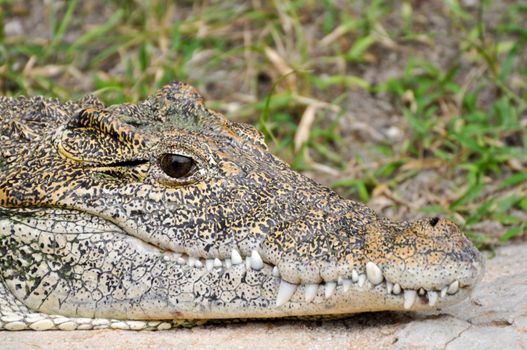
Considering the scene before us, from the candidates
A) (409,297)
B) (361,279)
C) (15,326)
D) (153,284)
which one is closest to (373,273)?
(361,279)

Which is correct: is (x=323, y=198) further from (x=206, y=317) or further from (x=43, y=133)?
(x=43, y=133)

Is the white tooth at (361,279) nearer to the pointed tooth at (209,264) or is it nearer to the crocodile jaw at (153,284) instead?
the crocodile jaw at (153,284)

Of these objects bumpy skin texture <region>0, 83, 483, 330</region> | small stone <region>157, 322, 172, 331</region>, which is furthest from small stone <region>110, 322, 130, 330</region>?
small stone <region>157, 322, 172, 331</region>

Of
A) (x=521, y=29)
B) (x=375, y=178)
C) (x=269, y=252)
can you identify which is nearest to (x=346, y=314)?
(x=269, y=252)

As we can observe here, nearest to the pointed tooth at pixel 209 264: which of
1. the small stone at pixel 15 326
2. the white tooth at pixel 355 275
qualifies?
the white tooth at pixel 355 275

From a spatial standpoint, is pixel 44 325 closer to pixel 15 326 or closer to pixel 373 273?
pixel 15 326

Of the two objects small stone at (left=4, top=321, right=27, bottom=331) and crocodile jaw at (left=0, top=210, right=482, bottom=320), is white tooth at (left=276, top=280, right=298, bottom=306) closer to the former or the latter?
crocodile jaw at (left=0, top=210, right=482, bottom=320)
